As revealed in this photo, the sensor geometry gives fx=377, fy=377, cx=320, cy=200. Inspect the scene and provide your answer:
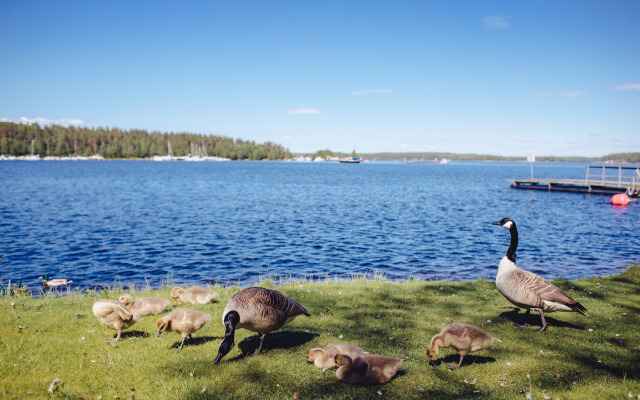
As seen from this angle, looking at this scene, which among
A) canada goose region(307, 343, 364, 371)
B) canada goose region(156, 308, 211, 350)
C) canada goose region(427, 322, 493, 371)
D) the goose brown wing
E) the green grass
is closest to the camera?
the green grass

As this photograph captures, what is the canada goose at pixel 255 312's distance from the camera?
7.07m

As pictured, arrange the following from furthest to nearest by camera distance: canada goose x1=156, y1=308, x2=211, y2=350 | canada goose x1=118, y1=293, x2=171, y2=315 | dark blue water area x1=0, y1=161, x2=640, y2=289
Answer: dark blue water area x1=0, y1=161, x2=640, y2=289 < canada goose x1=118, y1=293, x2=171, y2=315 < canada goose x1=156, y1=308, x2=211, y2=350

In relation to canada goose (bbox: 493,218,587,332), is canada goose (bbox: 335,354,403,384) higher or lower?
lower

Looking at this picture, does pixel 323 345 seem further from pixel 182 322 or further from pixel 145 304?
pixel 145 304

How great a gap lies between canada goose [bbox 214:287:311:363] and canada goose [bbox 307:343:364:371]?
0.98 m

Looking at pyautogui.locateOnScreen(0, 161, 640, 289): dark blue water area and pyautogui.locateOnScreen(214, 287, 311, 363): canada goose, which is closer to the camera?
pyautogui.locateOnScreen(214, 287, 311, 363): canada goose

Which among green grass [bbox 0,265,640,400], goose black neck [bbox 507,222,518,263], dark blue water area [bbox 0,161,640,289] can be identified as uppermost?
goose black neck [bbox 507,222,518,263]

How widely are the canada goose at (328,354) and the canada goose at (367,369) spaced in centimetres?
36

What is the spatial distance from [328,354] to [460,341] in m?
2.52

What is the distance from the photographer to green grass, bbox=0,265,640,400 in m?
6.44

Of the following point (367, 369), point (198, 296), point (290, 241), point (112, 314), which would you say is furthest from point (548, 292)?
point (290, 241)

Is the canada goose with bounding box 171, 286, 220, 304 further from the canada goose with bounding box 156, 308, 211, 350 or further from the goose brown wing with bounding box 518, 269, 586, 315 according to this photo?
the goose brown wing with bounding box 518, 269, 586, 315

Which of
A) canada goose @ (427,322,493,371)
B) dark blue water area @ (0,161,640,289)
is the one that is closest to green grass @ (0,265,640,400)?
canada goose @ (427,322,493,371)

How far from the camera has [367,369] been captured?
6.63 metres
